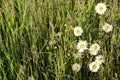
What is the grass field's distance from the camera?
5.95 ft

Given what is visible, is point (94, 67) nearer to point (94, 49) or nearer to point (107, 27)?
point (94, 49)

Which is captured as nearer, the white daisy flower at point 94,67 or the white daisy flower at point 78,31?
the white daisy flower at point 94,67

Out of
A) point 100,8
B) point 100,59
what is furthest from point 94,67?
point 100,8

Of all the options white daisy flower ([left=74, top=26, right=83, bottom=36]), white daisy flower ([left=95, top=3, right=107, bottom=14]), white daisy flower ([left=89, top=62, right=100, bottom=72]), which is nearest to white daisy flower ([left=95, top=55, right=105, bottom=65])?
white daisy flower ([left=89, top=62, right=100, bottom=72])

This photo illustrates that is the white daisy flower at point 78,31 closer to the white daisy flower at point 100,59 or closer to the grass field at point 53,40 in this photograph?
the grass field at point 53,40

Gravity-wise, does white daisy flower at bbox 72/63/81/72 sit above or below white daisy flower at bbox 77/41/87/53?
below

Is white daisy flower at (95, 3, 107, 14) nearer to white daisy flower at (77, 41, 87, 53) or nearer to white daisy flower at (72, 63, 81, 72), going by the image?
white daisy flower at (77, 41, 87, 53)

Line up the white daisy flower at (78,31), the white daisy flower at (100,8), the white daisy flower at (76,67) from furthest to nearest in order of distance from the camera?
the white daisy flower at (100,8) < the white daisy flower at (78,31) < the white daisy flower at (76,67)

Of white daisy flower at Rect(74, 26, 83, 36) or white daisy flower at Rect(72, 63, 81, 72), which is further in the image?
white daisy flower at Rect(74, 26, 83, 36)

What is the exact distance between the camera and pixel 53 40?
6.38 feet

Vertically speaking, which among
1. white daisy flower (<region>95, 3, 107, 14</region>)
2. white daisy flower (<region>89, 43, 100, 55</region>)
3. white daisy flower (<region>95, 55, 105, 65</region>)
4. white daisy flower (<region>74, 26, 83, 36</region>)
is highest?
white daisy flower (<region>95, 3, 107, 14</region>)

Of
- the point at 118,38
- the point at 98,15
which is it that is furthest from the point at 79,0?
the point at 118,38

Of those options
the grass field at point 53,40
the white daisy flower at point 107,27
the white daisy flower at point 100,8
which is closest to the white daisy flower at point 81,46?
the grass field at point 53,40

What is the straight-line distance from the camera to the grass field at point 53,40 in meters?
1.81
